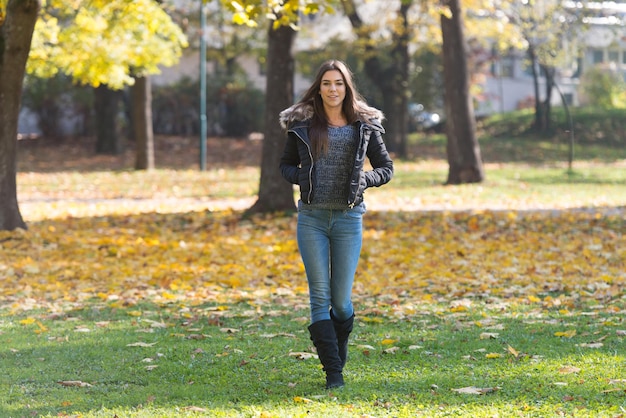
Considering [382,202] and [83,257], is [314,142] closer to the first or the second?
[83,257]

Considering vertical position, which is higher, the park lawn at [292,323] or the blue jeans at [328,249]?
the blue jeans at [328,249]

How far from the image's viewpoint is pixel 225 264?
476 inches

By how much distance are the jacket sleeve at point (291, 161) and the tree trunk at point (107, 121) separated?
2735 cm

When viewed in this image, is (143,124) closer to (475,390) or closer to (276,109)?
(276,109)

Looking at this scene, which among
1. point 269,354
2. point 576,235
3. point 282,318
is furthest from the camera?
point 576,235

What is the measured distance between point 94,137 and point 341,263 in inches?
1258

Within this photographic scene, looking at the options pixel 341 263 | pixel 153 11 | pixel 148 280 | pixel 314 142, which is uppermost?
pixel 153 11

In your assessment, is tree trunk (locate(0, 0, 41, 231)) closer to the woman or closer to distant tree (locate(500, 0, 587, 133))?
the woman

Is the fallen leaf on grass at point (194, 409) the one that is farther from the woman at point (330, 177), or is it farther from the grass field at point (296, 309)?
the woman at point (330, 177)

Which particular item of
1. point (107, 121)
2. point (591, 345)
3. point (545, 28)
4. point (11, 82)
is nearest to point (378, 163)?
point (591, 345)

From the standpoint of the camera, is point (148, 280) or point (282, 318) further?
point (148, 280)

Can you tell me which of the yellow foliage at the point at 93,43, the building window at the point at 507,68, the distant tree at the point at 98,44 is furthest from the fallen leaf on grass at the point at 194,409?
the building window at the point at 507,68

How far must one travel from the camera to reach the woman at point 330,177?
5684mm

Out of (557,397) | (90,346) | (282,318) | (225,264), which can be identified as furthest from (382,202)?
(557,397)
